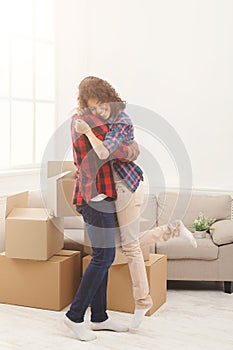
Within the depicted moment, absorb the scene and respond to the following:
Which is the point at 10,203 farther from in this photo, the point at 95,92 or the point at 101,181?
the point at 95,92

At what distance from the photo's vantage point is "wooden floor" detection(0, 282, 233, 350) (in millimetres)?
3016

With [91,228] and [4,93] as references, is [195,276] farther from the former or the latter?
[4,93]

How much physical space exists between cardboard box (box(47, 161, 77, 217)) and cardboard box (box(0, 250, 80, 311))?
0.33 metres

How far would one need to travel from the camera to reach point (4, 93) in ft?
14.5

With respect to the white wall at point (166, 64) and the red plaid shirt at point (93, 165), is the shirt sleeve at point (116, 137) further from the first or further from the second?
the white wall at point (166, 64)

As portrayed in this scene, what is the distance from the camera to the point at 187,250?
13.0 ft

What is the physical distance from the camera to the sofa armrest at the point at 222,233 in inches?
156

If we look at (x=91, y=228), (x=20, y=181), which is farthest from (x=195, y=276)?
(x=20, y=181)

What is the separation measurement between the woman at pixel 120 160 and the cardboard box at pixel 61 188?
0.49 m

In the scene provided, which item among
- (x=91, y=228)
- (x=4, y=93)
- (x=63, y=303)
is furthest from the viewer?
(x=4, y=93)

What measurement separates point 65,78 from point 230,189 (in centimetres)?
172

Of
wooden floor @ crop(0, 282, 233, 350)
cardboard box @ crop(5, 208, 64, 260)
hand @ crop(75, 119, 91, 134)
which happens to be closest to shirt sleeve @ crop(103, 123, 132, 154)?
hand @ crop(75, 119, 91, 134)

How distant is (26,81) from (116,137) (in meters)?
1.94

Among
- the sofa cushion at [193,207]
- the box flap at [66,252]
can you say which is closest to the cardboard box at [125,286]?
the box flap at [66,252]
